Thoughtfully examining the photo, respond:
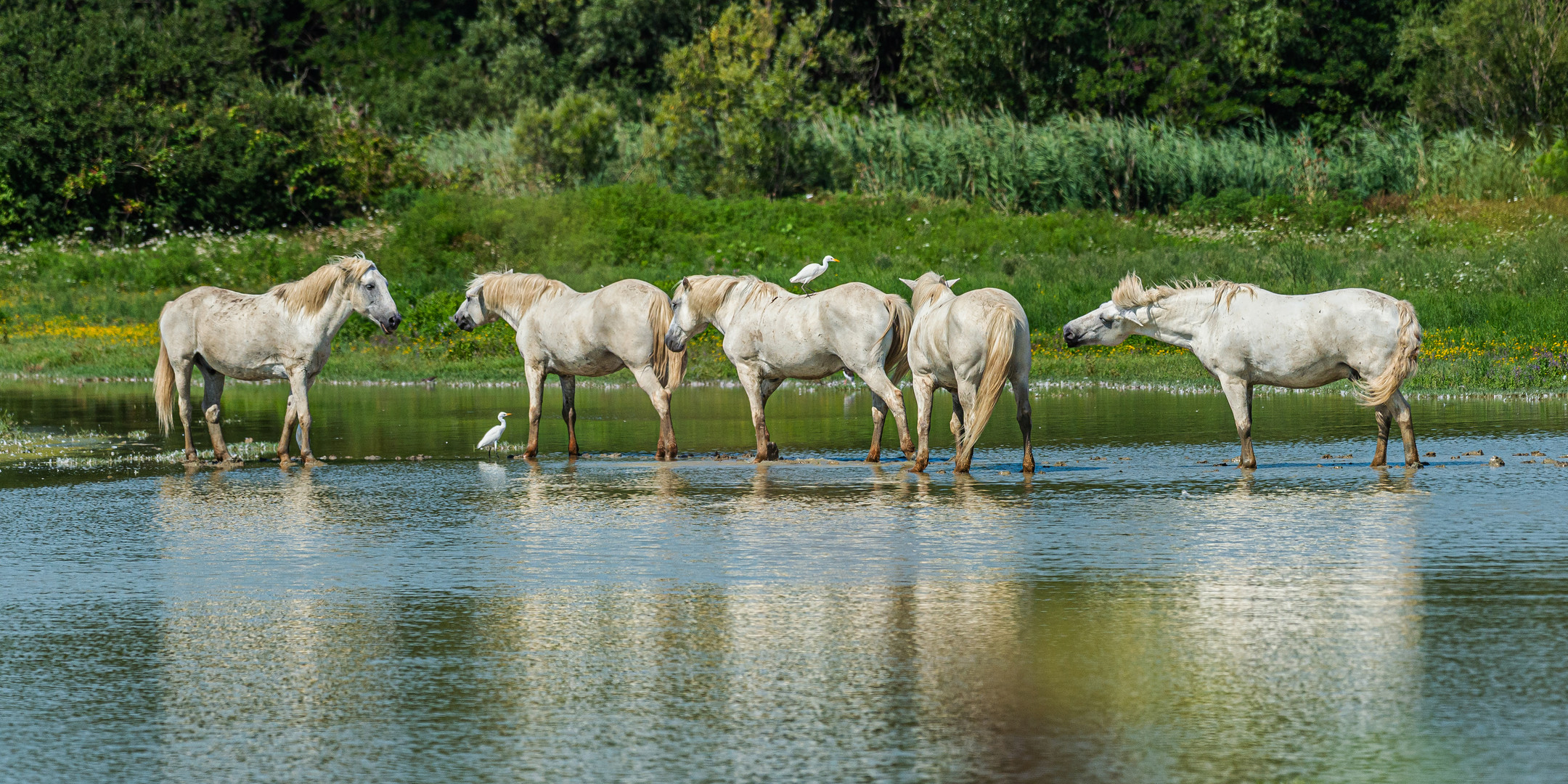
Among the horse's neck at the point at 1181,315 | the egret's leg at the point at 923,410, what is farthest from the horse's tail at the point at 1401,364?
the egret's leg at the point at 923,410

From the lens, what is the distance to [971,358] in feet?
43.8

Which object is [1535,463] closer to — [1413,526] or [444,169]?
[1413,526]

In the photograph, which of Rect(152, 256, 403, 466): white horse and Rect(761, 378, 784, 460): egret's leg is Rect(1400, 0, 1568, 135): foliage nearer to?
Rect(761, 378, 784, 460): egret's leg

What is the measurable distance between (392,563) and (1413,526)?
6.23 meters

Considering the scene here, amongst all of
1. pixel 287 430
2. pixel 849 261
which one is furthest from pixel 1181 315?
pixel 849 261

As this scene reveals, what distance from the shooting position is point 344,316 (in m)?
15.6

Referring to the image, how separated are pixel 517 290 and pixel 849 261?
1437 centimetres

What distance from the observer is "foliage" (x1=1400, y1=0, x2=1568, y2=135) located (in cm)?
4088

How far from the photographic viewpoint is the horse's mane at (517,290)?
16484 millimetres

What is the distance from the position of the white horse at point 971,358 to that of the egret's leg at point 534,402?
Answer: 154 inches

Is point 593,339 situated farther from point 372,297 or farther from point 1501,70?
point 1501,70

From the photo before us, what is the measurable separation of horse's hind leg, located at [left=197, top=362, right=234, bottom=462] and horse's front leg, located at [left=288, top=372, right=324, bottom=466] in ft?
2.31

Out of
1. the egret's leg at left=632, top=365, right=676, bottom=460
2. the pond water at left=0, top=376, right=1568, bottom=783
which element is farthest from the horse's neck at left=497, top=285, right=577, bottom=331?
the pond water at left=0, top=376, right=1568, bottom=783

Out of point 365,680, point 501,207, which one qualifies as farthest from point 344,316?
point 501,207
